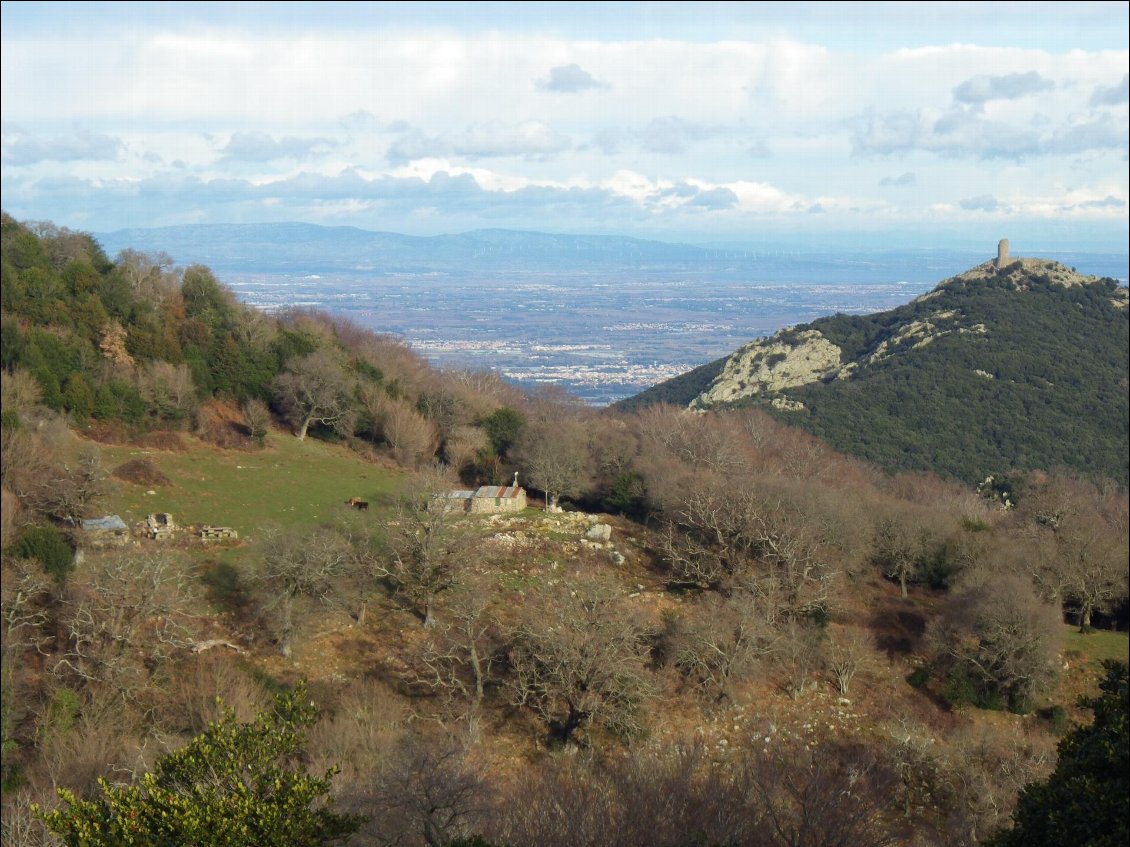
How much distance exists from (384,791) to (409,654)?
9147 mm

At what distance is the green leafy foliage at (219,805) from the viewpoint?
749 cm

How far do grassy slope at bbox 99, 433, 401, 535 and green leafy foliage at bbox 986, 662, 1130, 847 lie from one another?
21.9m

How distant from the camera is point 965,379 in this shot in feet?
202

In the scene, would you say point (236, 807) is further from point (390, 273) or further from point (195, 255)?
point (390, 273)

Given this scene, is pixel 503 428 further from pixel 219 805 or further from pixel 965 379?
pixel 965 379

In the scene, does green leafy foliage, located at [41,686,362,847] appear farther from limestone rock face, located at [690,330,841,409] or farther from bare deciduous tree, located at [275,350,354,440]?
limestone rock face, located at [690,330,841,409]

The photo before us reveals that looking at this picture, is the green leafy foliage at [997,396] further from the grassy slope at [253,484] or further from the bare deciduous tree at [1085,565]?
the grassy slope at [253,484]

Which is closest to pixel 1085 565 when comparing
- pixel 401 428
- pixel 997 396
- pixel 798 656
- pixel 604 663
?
pixel 798 656

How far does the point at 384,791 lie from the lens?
12.5 metres

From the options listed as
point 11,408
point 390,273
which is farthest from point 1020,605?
point 390,273

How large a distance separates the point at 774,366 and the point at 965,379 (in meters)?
13.9

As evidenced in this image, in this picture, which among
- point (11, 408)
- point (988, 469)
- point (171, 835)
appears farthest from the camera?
point (988, 469)

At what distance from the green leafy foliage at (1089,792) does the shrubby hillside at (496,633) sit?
6 centimetres

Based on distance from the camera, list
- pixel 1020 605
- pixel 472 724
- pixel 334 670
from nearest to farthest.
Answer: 1. pixel 472 724
2. pixel 334 670
3. pixel 1020 605
